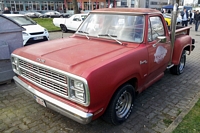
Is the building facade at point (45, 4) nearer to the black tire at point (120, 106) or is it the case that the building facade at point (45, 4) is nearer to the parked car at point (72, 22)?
the parked car at point (72, 22)

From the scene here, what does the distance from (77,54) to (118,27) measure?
4.08ft

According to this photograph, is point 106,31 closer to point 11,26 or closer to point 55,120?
point 55,120

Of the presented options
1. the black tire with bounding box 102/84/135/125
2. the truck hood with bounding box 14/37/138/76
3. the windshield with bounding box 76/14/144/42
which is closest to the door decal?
the windshield with bounding box 76/14/144/42

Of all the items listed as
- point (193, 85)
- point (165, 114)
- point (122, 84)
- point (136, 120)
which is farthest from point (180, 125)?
point (193, 85)

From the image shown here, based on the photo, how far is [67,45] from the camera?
12.6 ft

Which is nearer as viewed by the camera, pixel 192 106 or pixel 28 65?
pixel 28 65

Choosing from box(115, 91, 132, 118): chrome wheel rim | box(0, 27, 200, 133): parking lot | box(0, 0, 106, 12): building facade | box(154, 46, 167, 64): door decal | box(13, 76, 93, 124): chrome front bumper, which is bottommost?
box(0, 27, 200, 133): parking lot

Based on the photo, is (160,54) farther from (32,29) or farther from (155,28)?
(32,29)

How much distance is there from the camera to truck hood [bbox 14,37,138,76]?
279 centimetres

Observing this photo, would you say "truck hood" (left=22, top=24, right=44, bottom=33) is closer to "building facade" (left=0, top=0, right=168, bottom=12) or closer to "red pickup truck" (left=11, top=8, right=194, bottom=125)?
"red pickup truck" (left=11, top=8, right=194, bottom=125)

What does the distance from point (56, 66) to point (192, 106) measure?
3.14 m

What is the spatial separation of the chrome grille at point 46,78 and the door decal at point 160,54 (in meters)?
2.21

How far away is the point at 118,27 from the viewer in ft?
13.1

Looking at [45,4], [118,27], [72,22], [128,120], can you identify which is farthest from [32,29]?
[45,4]
